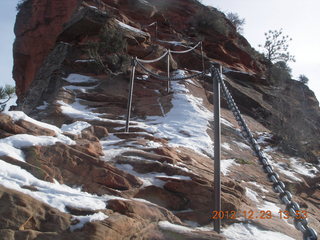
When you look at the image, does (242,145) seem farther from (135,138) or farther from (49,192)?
(49,192)

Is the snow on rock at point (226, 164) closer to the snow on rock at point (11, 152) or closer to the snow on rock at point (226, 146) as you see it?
the snow on rock at point (226, 146)

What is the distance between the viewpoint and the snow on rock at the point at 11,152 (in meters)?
4.06

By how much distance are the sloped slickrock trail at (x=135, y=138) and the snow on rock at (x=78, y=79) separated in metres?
0.04

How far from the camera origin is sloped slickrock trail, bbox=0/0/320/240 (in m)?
3.63

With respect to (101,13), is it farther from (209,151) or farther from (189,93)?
(209,151)

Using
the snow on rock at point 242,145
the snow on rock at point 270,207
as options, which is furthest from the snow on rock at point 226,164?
the snow on rock at point 242,145

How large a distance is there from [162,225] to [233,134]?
21.9ft

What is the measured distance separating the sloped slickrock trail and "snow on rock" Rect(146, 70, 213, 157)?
0.19ft

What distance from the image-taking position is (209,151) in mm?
7852

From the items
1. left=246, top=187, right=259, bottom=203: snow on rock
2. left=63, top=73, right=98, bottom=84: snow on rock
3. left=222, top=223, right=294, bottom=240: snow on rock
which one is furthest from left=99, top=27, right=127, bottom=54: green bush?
left=222, top=223, right=294, bottom=240: snow on rock

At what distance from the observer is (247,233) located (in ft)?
14.1

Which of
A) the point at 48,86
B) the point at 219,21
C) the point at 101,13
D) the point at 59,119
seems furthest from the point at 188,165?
the point at 219,21

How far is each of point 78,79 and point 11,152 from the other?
795 centimetres
